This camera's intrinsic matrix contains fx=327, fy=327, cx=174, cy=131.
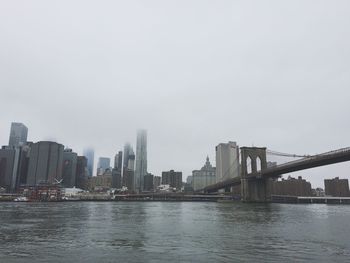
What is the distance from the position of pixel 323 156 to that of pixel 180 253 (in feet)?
217

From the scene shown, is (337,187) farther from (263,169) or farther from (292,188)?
(263,169)

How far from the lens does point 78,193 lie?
620 ft

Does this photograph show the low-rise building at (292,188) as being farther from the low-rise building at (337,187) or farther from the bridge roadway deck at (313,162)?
the bridge roadway deck at (313,162)

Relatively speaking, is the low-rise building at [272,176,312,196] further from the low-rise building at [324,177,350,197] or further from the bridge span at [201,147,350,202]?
the bridge span at [201,147,350,202]

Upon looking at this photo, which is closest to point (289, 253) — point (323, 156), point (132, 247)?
point (132, 247)

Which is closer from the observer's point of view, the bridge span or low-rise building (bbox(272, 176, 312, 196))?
the bridge span

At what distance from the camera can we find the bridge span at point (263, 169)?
73.8 metres

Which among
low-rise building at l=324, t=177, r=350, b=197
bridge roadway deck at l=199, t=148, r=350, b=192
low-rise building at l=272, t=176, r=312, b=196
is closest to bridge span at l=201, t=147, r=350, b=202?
bridge roadway deck at l=199, t=148, r=350, b=192

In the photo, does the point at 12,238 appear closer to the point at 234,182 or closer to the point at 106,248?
the point at 106,248

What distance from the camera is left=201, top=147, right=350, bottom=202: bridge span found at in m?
73.8

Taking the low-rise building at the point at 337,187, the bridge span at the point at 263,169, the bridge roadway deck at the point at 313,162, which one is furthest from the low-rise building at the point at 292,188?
the bridge roadway deck at the point at 313,162

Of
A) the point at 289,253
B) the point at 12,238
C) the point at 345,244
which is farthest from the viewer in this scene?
the point at 12,238

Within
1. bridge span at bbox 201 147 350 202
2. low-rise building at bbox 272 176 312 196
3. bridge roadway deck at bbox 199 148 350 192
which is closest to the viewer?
bridge roadway deck at bbox 199 148 350 192

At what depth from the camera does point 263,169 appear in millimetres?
Result: 110750
